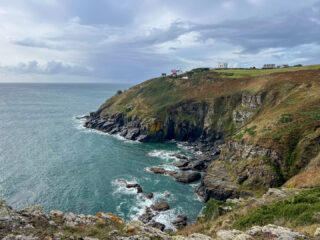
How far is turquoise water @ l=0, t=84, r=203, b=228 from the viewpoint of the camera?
137ft

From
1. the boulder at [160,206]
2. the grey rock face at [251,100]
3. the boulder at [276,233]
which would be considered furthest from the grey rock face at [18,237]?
the grey rock face at [251,100]

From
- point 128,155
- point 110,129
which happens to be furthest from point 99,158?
point 110,129

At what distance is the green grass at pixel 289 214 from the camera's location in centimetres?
1650

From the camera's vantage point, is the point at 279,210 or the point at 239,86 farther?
the point at 239,86

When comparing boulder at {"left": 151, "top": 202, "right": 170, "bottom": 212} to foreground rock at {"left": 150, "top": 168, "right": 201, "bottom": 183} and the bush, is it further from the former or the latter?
the bush

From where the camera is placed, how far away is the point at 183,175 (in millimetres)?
53781

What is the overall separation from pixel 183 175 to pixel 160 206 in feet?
47.0

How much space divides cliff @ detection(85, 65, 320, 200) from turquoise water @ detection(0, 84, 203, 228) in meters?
9.12

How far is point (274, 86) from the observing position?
71875mm

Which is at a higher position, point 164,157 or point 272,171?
point 272,171

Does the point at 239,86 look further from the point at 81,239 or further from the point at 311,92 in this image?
the point at 81,239

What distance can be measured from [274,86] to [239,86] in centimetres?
2064

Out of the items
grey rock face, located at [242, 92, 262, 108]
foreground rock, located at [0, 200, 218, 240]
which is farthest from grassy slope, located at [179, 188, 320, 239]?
grey rock face, located at [242, 92, 262, 108]

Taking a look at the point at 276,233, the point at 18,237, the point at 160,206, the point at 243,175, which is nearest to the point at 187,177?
the point at 160,206
